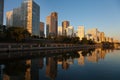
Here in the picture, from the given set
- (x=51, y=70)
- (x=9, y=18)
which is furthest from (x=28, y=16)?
(x=51, y=70)

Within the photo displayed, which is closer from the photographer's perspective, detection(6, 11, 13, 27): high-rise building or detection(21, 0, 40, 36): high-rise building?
detection(21, 0, 40, 36): high-rise building

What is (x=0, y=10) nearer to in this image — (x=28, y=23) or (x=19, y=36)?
(x=28, y=23)

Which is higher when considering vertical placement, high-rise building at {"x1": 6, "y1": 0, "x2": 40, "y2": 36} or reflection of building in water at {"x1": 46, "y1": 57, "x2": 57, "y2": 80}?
high-rise building at {"x1": 6, "y1": 0, "x2": 40, "y2": 36}

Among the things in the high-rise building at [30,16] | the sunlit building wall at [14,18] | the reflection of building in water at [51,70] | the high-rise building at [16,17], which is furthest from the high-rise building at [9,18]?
the reflection of building in water at [51,70]

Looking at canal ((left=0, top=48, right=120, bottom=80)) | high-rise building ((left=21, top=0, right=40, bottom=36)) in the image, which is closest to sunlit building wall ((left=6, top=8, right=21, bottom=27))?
high-rise building ((left=21, top=0, right=40, bottom=36))

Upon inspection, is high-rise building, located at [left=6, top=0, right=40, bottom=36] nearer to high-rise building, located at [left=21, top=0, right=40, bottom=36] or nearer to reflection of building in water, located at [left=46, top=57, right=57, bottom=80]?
high-rise building, located at [left=21, top=0, right=40, bottom=36]

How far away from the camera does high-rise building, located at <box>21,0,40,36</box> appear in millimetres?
148500

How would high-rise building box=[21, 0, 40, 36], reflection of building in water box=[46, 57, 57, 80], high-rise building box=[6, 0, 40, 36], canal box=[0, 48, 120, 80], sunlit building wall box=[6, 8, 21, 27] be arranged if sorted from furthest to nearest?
sunlit building wall box=[6, 8, 21, 27] → high-rise building box=[6, 0, 40, 36] → high-rise building box=[21, 0, 40, 36] → reflection of building in water box=[46, 57, 57, 80] → canal box=[0, 48, 120, 80]

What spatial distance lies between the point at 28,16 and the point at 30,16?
5.49 feet

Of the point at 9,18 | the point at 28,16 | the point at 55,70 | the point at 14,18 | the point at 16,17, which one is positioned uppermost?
the point at 9,18

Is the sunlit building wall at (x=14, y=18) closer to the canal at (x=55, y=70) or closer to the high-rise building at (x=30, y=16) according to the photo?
the high-rise building at (x=30, y=16)

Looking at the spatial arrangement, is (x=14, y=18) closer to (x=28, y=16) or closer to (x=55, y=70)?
(x=28, y=16)

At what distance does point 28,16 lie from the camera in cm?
14900

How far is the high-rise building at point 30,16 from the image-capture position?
148 m
